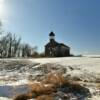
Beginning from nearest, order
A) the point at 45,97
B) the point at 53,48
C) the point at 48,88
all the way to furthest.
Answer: the point at 45,97
the point at 48,88
the point at 53,48

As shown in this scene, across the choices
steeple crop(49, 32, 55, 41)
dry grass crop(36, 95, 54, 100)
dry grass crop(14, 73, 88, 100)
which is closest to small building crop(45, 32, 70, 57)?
steeple crop(49, 32, 55, 41)

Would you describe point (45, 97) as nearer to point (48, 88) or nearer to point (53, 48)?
point (48, 88)

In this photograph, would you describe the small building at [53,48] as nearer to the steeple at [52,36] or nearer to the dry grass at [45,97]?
the steeple at [52,36]

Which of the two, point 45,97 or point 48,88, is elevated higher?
point 48,88

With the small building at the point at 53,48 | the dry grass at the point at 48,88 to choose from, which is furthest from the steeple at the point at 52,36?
the dry grass at the point at 48,88

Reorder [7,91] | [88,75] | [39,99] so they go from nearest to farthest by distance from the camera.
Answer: [39,99] → [7,91] → [88,75]

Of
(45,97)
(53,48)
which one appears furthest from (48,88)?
(53,48)

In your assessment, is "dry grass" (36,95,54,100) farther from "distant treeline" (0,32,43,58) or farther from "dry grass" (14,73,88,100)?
"distant treeline" (0,32,43,58)

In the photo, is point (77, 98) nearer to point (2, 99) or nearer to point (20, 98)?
point (20, 98)

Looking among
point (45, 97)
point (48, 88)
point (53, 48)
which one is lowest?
point (45, 97)

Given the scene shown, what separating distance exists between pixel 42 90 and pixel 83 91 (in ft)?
4.69

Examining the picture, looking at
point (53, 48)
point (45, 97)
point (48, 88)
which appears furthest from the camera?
point (53, 48)

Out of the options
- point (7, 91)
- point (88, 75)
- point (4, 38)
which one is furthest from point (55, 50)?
point (7, 91)

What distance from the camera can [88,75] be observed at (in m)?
13.6
